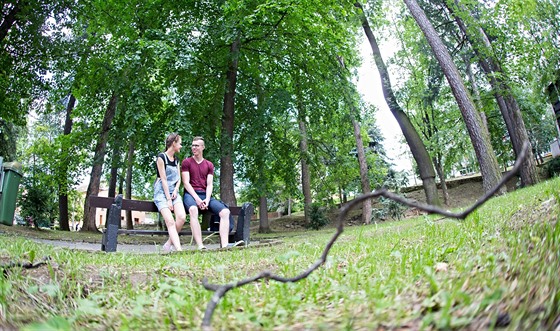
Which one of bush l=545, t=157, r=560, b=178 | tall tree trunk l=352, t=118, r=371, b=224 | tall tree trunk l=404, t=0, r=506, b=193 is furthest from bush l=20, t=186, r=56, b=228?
bush l=545, t=157, r=560, b=178

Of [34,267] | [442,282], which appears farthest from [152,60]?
[442,282]

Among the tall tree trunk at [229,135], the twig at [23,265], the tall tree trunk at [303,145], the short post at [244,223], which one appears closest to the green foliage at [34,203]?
the tall tree trunk at [229,135]

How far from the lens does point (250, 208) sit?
327 inches

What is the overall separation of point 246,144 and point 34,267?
11995 mm

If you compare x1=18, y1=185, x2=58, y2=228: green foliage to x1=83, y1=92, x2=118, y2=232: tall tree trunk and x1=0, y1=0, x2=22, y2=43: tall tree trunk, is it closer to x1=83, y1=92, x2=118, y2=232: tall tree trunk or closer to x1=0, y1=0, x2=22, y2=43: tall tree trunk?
x1=83, y1=92, x2=118, y2=232: tall tree trunk

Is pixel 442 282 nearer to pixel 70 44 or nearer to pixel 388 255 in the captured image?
pixel 388 255

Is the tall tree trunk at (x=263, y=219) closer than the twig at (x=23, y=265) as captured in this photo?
No

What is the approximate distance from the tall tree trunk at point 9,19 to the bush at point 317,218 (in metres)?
16.6

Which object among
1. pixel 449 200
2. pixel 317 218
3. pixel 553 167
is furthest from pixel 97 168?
pixel 553 167

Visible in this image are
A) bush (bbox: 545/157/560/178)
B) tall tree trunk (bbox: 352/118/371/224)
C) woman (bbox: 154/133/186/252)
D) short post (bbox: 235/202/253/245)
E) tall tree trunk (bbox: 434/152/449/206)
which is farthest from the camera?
tall tree trunk (bbox: 434/152/449/206)

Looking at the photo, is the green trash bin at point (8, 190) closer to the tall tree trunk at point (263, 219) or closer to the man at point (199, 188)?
the man at point (199, 188)

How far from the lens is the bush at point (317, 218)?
76.6ft

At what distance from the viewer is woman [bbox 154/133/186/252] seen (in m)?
6.39

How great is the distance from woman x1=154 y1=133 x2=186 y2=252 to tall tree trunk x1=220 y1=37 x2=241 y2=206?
6.46 m
